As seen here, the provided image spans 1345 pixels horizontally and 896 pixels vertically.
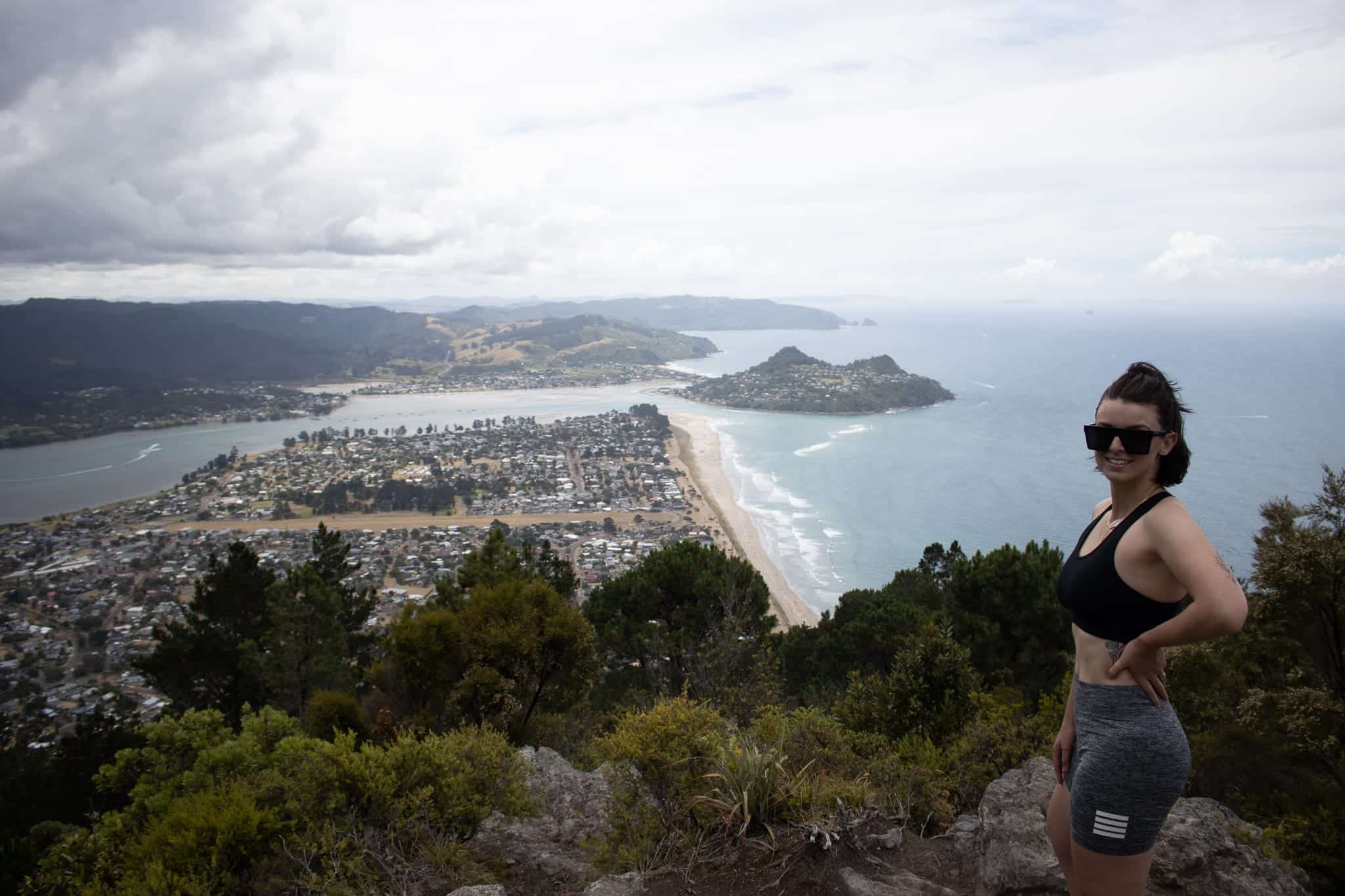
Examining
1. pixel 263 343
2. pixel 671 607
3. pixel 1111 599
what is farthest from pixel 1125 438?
pixel 263 343

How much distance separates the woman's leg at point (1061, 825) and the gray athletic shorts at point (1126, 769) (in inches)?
9.4

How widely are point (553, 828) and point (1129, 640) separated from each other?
471cm

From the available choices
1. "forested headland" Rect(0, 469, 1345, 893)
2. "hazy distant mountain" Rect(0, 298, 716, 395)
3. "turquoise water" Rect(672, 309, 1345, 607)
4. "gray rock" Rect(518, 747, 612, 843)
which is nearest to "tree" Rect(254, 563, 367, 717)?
"forested headland" Rect(0, 469, 1345, 893)

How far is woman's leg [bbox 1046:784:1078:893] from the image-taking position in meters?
2.19

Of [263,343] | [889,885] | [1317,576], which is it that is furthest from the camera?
[263,343]

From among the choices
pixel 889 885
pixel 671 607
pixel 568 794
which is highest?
pixel 889 885

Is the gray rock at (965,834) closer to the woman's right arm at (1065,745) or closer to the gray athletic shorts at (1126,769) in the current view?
the woman's right arm at (1065,745)

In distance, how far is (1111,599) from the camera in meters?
1.85

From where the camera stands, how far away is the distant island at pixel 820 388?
62.2m

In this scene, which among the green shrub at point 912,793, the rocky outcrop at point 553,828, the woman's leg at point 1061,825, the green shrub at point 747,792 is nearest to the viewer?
the woman's leg at point 1061,825

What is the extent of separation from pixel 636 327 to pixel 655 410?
72.6 meters

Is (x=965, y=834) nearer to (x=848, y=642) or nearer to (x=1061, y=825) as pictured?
(x=1061, y=825)

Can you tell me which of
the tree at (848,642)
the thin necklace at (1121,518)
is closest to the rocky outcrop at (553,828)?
the thin necklace at (1121,518)

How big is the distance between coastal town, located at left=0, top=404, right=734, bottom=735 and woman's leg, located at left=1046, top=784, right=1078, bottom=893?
1338 centimetres
